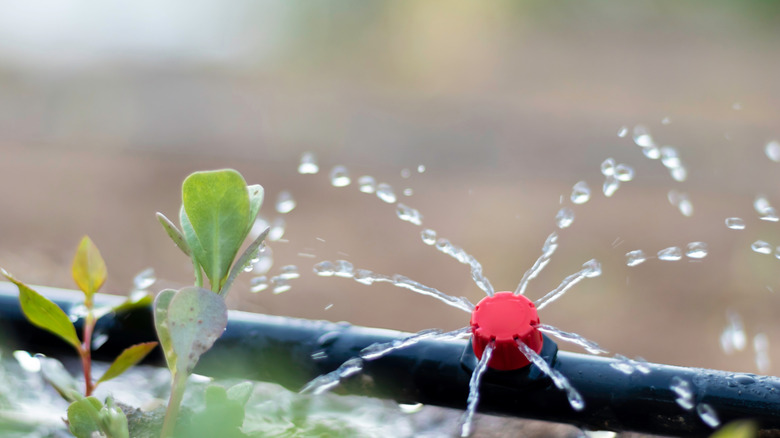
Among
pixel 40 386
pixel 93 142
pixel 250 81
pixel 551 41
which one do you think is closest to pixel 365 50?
pixel 250 81

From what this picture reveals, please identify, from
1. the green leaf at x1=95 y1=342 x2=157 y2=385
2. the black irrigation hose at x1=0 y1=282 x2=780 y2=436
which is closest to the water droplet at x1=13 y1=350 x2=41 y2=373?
the black irrigation hose at x1=0 y1=282 x2=780 y2=436

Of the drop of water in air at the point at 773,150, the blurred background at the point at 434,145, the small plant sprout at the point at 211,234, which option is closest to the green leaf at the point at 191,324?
the small plant sprout at the point at 211,234

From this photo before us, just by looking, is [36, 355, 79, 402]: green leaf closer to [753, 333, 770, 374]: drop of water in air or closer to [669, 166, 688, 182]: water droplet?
[753, 333, 770, 374]: drop of water in air

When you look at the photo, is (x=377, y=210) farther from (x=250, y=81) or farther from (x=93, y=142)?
(x=250, y=81)

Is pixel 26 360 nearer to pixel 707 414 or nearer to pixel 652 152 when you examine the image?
pixel 707 414

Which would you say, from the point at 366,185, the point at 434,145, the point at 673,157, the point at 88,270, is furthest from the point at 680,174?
the point at 88,270

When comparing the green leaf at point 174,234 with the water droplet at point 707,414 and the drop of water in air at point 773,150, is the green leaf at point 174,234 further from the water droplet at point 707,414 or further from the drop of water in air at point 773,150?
the drop of water in air at point 773,150
